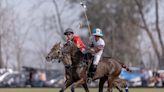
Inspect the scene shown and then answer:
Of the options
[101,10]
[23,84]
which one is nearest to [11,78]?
[23,84]

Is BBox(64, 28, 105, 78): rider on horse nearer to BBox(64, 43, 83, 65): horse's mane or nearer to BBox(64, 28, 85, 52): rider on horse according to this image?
BBox(64, 28, 85, 52): rider on horse

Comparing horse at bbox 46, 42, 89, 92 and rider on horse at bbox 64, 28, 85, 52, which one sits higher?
rider on horse at bbox 64, 28, 85, 52

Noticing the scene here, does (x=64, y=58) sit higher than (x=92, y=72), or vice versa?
(x=64, y=58)

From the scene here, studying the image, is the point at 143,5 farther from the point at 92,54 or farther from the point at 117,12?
the point at 92,54

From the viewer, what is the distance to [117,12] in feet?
225

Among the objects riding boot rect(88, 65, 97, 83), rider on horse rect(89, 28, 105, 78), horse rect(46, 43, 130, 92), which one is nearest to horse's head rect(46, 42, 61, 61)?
horse rect(46, 43, 130, 92)

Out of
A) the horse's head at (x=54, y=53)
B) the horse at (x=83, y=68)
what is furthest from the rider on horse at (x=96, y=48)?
the horse's head at (x=54, y=53)

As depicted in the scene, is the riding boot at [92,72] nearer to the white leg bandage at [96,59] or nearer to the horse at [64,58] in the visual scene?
the white leg bandage at [96,59]

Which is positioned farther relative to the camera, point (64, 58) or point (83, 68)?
point (83, 68)

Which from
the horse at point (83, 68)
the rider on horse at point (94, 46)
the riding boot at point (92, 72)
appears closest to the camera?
the horse at point (83, 68)

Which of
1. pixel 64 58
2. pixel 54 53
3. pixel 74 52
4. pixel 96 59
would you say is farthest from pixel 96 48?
pixel 54 53

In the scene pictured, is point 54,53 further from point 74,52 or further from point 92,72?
point 92,72

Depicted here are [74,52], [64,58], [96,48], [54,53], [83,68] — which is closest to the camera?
[54,53]

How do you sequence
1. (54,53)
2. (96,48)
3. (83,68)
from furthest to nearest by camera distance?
(96,48) < (83,68) < (54,53)
